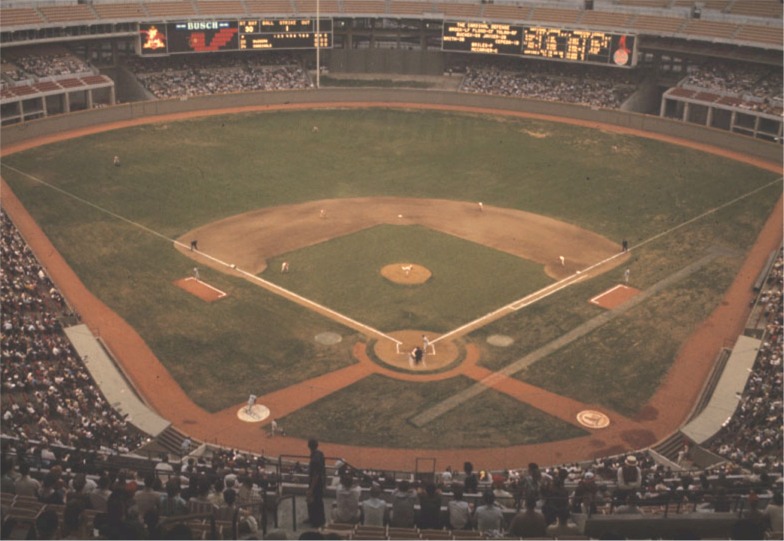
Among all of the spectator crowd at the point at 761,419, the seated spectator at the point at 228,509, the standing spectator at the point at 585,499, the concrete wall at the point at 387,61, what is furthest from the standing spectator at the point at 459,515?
the concrete wall at the point at 387,61

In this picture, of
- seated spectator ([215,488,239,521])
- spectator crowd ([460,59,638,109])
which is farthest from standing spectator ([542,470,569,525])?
spectator crowd ([460,59,638,109])

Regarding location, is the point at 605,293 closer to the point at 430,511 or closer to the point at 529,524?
the point at 430,511

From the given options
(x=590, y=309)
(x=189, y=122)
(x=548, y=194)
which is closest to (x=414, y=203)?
(x=548, y=194)

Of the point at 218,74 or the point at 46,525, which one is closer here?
the point at 46,525

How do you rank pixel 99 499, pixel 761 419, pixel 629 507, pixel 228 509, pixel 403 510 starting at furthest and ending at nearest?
pixel 761 419 → pixel 629 507 → pixel 99 499 → pixel 403 510 → pixel 228 509

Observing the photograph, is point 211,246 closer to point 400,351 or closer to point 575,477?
point 400,351

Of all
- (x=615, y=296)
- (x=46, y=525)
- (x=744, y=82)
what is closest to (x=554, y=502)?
(x=46, y=525)
